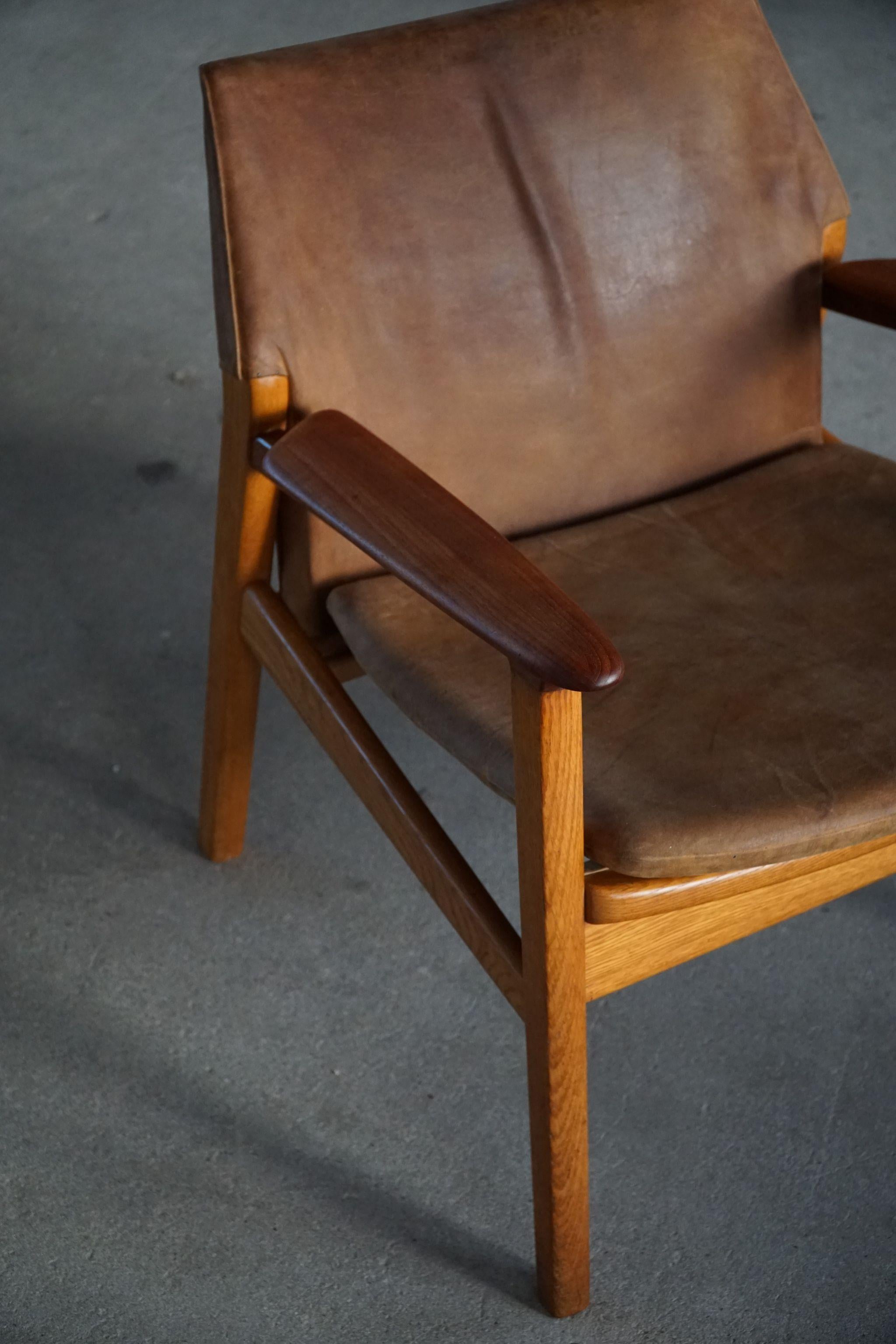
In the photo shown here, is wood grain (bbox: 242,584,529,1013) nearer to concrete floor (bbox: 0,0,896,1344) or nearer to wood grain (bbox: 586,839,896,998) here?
wood grain (bbox: 586,839,896,998)

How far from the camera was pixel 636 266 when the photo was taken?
1178mm

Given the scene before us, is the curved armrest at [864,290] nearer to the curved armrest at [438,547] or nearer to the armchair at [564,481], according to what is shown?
the armchair at [564,481]

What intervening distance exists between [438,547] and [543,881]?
205 mm

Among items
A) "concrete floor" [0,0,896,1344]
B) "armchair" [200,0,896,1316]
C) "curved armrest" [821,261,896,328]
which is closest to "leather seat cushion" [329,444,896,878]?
"armchair" [200,0,896,1316]

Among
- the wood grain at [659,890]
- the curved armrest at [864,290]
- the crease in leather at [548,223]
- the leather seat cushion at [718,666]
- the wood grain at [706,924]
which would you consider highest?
the crease in leather at [548,223]

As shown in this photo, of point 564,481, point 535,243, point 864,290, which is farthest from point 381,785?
point 864,290

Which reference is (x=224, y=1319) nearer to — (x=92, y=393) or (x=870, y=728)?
(x=870, y=728)

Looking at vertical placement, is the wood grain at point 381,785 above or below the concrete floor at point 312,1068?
above

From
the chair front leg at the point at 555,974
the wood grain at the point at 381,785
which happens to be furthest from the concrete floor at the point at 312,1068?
the wood grain at the point at 381,785

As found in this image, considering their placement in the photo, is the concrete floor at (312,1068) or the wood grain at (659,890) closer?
the wood grain at (659,890)

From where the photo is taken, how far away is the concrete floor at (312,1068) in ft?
3.36

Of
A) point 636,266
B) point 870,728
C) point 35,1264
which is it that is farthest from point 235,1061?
point 636,266

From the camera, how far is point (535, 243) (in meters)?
1.14

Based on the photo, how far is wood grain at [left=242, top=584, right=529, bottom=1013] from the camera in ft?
3.11
